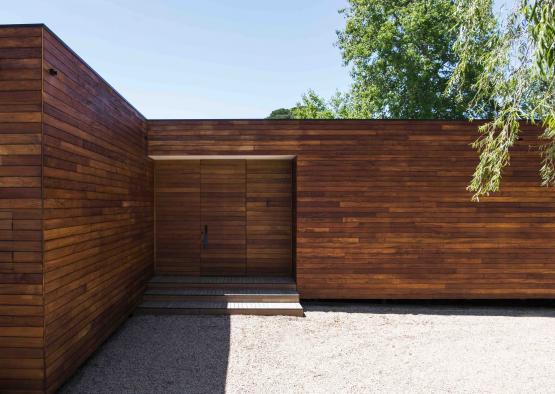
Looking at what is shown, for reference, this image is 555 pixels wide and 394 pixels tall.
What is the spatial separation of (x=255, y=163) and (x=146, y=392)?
3.80m

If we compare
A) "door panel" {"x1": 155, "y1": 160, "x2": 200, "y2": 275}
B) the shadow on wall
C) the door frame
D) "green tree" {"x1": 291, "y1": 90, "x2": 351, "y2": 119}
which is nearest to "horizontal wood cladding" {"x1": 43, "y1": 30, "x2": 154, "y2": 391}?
the shadow on wall

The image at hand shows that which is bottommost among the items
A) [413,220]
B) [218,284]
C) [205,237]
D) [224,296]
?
[224,296]

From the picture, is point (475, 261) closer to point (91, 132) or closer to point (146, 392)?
point (146, 392)

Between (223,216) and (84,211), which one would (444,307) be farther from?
(84,211)

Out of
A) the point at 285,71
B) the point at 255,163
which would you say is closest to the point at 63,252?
the point at 255,163

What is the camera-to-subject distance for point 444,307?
196 inches

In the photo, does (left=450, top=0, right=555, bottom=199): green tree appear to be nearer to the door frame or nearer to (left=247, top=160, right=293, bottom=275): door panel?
the door frame

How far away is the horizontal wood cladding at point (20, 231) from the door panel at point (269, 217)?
343 cm

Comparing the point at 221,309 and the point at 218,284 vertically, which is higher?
the point at 218,284

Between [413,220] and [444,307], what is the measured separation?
1.50 m

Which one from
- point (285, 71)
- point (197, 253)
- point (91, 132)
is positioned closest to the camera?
point (91, 132)

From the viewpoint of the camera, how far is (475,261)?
4965 millimetres

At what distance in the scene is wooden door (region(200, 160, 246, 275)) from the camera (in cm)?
557

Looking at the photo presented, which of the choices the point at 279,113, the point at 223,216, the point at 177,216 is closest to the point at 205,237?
the point at 223,216
